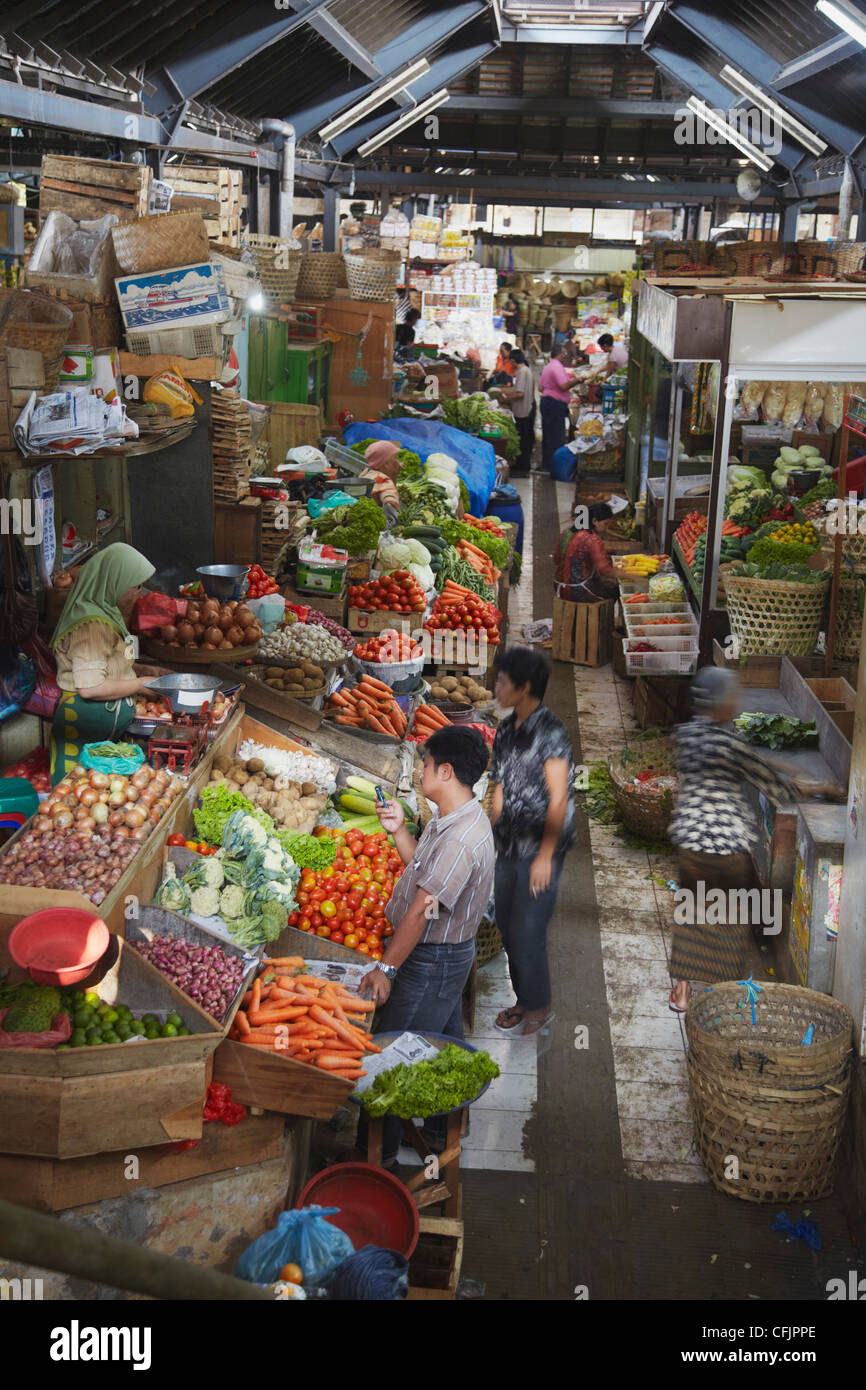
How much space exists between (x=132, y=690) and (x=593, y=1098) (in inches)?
104

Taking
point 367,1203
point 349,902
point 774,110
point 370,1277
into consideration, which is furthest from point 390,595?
point 774,110

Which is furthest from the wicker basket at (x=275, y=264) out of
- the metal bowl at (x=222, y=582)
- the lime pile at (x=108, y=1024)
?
the lime pile at (x=108, y=1024)

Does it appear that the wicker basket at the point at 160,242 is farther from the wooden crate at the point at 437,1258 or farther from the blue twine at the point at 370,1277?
the blue twine at the point at 370,1277

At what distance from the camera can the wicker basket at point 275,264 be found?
12.4 metres

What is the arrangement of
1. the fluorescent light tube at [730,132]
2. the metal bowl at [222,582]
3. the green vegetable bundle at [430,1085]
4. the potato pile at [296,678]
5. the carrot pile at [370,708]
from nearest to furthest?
1. the green vegetable bundle at [430,1085]
2. the potato pile at [296,678]
3. the carrot pile at [370,708]
4. the metal bowl at [222,582]
5. the fluorescent light tube at [730,132]

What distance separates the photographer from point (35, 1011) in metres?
3.80

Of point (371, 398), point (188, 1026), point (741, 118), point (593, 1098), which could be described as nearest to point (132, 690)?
point (188, 1026)

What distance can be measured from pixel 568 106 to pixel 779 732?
53.1 ft

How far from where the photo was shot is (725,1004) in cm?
505

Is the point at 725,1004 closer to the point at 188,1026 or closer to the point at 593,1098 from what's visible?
the point at 593,1098

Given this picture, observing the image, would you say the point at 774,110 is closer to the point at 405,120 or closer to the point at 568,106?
the point at 568,106

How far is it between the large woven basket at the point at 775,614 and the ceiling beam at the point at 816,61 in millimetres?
6721

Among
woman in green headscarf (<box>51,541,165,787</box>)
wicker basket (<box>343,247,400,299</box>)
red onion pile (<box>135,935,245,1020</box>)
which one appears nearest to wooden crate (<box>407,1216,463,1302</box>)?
red onion pile (<box>135,935,245,1020</box>)

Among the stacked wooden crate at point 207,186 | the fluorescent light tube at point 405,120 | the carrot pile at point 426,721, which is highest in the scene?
the fluorescent light tube at point 405,120
